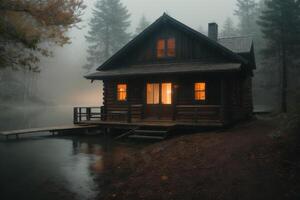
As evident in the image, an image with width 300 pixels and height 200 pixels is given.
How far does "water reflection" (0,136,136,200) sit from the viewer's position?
27.1 feet

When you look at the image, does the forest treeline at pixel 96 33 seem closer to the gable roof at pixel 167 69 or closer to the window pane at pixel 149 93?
the gable roof at pixel 167 69

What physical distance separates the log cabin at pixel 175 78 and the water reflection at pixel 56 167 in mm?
4984

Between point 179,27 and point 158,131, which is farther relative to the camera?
point 179,27

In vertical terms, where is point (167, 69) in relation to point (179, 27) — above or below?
below

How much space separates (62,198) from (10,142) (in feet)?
A: 36.4

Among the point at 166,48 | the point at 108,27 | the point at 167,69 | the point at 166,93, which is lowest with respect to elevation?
the point at 166,93

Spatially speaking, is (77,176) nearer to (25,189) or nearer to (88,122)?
(25,189)

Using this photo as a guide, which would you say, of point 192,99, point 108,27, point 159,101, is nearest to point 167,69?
point 159,101

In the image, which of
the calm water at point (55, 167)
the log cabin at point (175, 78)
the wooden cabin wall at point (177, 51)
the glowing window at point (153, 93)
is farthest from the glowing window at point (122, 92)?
the calm water at point (55, 167)

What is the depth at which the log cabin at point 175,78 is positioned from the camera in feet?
61.6

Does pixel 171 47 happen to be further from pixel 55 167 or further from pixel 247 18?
pixel 247 18

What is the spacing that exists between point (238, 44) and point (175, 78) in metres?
6.94

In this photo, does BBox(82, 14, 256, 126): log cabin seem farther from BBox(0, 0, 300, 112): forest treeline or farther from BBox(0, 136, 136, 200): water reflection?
BBox(0, 136, 136, 200): water reflection

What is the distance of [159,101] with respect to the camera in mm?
20672
